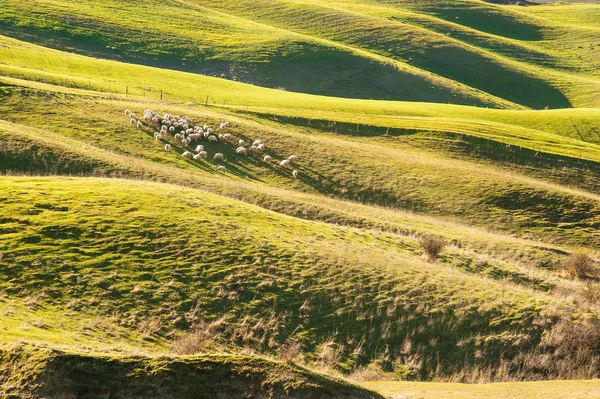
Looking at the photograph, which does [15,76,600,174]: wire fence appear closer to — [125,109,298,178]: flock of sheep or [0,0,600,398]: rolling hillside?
[0,0,600,398]: rolling hillside

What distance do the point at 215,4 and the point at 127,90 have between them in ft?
339

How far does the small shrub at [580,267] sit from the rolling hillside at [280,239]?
0.26m

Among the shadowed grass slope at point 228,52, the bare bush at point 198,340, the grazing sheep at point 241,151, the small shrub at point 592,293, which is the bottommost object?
the bare bush at point 198,340

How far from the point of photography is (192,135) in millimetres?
58938

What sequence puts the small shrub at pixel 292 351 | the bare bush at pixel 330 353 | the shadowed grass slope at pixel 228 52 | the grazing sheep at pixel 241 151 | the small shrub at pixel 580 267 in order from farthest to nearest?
the shadowed grass slope at pixel 228 52 < the grazing sheep at pixel 241 151 < the small shrub at pixel 580 267 < the bare bush at pixel 330 353 < the small shrub at pixel 292 351

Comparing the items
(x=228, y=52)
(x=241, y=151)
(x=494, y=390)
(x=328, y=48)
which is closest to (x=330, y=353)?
(x=494, y=390)

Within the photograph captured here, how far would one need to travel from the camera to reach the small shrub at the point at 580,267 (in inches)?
1624

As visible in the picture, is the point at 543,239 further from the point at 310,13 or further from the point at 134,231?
the point at 310,13

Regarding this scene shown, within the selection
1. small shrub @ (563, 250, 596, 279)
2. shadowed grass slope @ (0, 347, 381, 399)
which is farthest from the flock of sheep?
shadowed grass slope @ (0, 347, 381, 399)

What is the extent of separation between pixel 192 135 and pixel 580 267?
34.4 m

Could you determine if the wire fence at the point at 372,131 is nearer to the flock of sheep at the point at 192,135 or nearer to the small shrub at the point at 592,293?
the flock of sheep at the point at 192,135

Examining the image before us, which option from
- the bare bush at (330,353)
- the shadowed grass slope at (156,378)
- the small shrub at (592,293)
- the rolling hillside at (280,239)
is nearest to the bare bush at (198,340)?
the rolling hillside at (280,239)

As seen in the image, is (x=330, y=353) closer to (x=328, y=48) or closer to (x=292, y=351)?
(x=292, y=351)

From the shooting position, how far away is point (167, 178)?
47.5 meters
